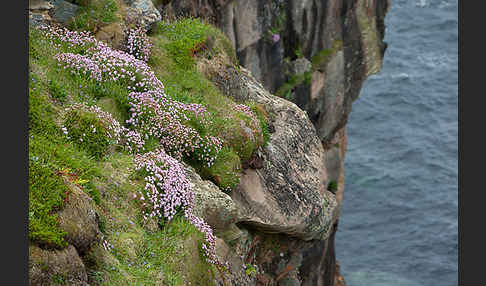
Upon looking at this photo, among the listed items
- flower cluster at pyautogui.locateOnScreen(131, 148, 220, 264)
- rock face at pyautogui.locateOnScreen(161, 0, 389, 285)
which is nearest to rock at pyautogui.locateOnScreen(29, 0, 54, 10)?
rock face at pyautogui.locateOnScreen(161, 0, 389, 285)

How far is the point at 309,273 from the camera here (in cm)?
2394

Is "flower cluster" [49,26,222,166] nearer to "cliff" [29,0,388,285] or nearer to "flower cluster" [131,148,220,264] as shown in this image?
"cliff" [29,0,388,285]

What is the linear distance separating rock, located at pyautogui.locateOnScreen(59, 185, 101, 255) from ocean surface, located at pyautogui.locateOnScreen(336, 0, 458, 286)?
34543 mm

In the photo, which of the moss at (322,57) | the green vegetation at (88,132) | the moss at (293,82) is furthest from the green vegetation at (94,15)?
the moss at (322,57)

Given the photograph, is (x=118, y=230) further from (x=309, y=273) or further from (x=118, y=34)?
(x=309, y=273)

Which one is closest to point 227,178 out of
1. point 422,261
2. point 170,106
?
point 170,106

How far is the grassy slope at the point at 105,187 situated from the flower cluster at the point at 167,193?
0.66 feet

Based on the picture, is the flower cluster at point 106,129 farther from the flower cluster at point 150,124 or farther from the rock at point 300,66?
the rock at point 300,66

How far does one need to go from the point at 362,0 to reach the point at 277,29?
9024mm

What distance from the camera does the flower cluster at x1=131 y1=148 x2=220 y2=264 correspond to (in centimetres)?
1170

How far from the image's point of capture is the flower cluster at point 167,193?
11703mm

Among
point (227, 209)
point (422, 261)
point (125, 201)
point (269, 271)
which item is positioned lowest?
point (422, 261)

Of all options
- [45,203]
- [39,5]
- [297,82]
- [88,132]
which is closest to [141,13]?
[39,5]

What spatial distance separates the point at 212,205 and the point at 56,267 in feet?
15.9
